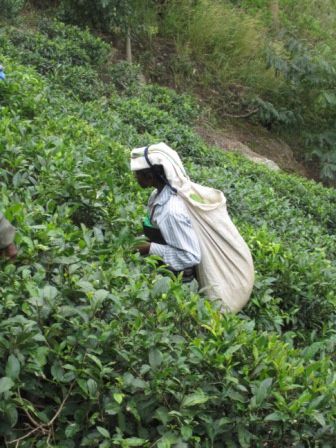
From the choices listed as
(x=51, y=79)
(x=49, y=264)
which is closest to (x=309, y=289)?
(x=49, y=264)

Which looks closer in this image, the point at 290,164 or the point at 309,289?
the point at 309,289

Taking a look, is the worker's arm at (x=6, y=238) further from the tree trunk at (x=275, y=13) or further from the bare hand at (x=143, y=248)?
the tree trunk at (x=275, y=13)

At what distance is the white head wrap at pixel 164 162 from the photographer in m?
3.26

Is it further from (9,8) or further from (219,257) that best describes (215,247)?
(9,8)

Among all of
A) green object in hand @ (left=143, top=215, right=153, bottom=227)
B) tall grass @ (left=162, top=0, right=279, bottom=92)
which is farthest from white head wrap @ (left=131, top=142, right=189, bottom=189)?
tall grass @ (left=162, top=0, right=279, bottom=92)

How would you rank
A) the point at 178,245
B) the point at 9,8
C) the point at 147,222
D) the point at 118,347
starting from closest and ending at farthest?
the point at 118,347 → the point at 178,245 → the point at 147,222 → the point at 9,8

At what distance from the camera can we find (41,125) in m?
4.91

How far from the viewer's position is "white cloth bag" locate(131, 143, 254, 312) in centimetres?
319

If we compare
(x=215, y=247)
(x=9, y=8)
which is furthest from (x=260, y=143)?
(x=215, y=247)

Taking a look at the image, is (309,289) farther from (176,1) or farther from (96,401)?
(176,1)

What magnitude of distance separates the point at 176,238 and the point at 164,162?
43 centimetres

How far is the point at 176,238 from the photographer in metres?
3.12

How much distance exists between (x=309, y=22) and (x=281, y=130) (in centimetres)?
419

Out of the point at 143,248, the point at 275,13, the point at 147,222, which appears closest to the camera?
the point at 143,248
